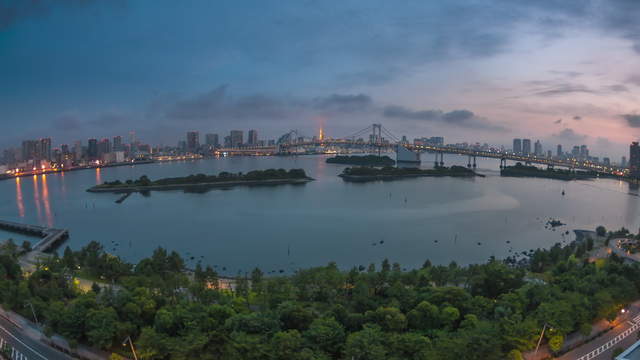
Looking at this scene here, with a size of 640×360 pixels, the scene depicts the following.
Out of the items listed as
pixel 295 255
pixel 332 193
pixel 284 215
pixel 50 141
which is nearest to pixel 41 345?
pixel 295 255

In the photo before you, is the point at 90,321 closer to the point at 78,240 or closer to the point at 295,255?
the point at 295,255

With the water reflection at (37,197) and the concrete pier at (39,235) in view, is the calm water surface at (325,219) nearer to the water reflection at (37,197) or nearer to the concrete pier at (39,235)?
the water reflection at (37,197)

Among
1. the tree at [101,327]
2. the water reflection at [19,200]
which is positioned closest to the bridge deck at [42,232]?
the water reflection at [19,200]

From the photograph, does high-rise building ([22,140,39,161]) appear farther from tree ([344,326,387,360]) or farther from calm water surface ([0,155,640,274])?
tree ([344,326,387,360])

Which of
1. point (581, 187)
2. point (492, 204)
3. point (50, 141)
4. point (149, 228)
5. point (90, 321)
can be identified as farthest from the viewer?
point (50, 141)

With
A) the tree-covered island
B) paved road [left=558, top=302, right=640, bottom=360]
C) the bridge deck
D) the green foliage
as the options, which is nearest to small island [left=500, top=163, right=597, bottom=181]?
the tree-covered island

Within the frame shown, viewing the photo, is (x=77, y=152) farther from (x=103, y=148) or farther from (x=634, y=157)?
(x=634, y=157)

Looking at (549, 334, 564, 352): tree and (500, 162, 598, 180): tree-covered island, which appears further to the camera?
(500, 162, 598, 180): tree-covered island
